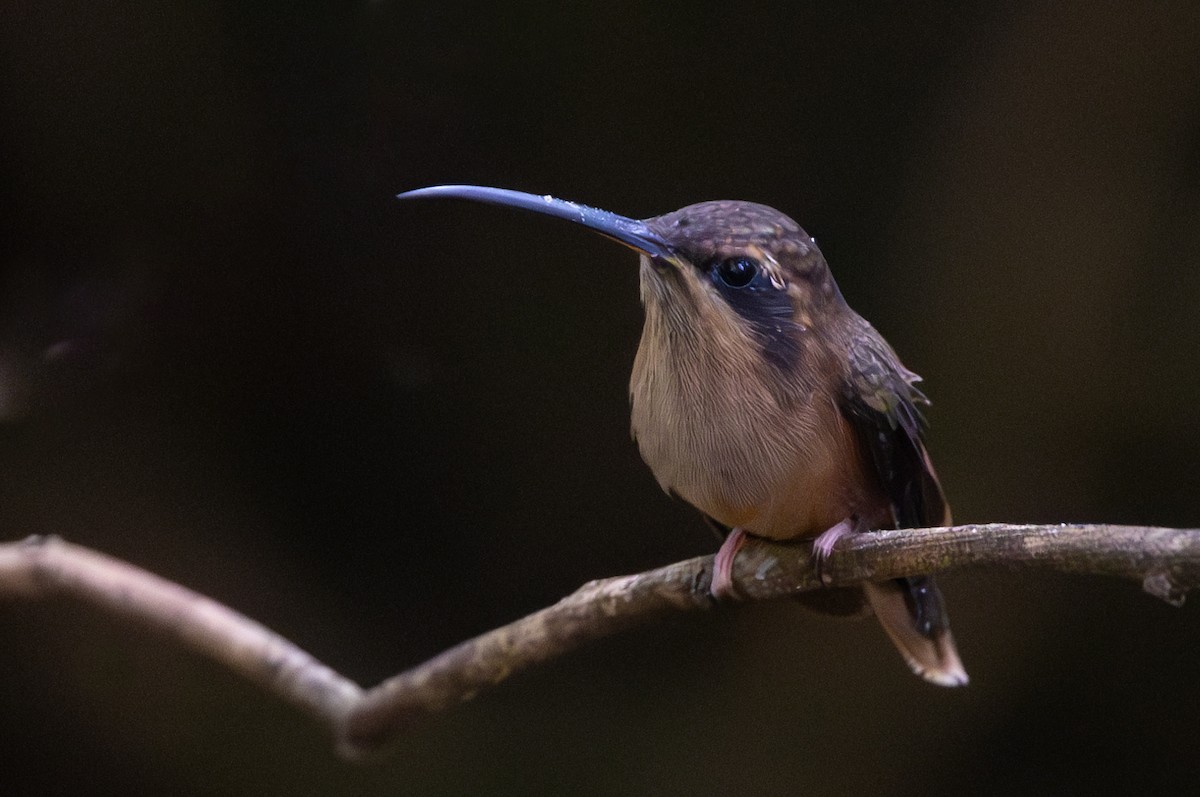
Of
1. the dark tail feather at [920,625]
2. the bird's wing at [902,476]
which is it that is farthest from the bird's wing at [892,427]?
the dark tail feather at [920,625]

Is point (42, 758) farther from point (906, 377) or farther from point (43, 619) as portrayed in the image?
point (906, 377)

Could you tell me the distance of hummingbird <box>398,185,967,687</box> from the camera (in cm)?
109

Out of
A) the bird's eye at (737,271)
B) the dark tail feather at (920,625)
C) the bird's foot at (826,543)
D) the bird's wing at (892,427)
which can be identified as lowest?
the dark tail feather at (920,625)

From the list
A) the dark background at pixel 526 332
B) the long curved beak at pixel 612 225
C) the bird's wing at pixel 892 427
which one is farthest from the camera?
the dark background at pixel 526 332

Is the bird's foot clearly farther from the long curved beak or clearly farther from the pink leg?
the long curved beak

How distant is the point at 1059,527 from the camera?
0.89 m

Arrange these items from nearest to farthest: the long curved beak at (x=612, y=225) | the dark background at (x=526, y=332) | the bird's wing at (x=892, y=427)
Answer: the long curved beak at (x=612, y=225) → the bird's wing at (x=892, y=427) → the dark background at (x=526, y=332)

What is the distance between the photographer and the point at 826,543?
116 cm

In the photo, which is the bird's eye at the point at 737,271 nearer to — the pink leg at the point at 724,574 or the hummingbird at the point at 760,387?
the hummingbird at the point at 760,387

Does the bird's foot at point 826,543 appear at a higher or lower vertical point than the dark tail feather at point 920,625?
higher

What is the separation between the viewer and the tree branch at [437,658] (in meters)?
1.21

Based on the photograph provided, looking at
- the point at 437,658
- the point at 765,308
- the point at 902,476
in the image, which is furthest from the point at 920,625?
the point at 437,658

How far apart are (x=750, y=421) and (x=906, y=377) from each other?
0.75 feet

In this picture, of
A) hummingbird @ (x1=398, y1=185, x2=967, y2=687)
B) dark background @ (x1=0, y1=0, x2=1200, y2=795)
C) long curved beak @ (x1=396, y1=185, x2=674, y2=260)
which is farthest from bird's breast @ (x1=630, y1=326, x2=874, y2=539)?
dark background @ (x1=0, y1=0, x2=1200, y2=795)
